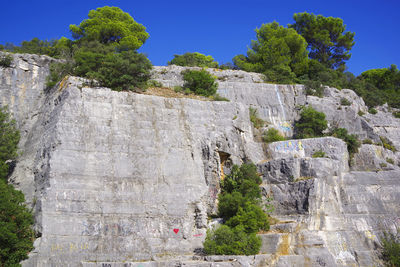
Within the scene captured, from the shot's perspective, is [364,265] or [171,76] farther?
[171,76]

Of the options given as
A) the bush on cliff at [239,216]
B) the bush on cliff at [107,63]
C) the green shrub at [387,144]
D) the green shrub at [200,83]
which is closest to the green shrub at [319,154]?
the bush on cliff at [239,216]

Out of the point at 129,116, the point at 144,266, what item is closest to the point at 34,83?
the point at 129,116

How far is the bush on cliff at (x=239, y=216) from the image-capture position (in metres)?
18.1

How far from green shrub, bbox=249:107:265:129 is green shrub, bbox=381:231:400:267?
413 inches

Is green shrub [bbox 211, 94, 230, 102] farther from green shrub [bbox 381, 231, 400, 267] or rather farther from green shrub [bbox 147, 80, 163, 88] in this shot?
green shrub [bbox 381, 231, 400, 267]

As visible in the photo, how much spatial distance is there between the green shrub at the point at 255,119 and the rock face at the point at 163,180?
5.86 ft

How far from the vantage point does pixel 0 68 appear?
26203 mm

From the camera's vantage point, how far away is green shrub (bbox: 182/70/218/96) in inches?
1122

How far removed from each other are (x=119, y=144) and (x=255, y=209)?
7416 millimetres

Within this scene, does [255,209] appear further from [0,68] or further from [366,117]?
[0,68]

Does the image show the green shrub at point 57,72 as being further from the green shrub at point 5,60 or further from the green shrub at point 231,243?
the green shrub at point 231,243

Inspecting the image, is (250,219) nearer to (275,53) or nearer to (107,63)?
(107,63)

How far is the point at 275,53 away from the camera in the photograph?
37.2 m

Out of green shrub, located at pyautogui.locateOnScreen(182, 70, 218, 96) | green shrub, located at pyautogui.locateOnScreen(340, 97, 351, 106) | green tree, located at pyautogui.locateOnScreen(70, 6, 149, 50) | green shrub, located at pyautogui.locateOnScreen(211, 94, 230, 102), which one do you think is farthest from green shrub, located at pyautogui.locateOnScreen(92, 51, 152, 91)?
green shrub, located at pyautogui.locateOnScreen(340, 97, 351, 106)
